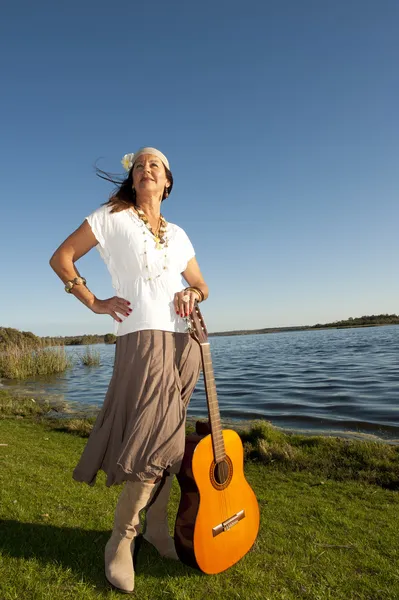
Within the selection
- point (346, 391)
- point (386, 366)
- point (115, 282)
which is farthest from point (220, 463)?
point (386, 366)

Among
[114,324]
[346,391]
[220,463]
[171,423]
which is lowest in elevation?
[346,391]

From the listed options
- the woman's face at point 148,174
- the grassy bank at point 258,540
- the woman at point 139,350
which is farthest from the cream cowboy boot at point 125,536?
the woman's face at point 148,174

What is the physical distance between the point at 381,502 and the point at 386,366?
22021mm

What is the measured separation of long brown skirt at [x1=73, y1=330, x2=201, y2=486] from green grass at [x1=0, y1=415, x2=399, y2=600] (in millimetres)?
787

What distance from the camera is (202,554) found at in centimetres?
272

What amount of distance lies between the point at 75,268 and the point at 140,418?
1.17 meters

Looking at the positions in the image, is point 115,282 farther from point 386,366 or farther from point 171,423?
point 386,366

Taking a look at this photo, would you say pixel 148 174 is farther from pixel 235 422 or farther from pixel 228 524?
pixel 235 422

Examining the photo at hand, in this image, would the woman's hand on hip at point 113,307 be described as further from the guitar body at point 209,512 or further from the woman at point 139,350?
the guitar body at point 209,512

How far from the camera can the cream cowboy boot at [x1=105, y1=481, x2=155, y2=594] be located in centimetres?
270

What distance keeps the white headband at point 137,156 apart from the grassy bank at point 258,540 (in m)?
3.04

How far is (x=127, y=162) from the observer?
3287 millimetres

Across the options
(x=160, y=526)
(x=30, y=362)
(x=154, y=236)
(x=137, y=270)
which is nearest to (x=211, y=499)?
(x=160, y=526)

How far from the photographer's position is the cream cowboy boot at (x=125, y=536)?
270 cm
